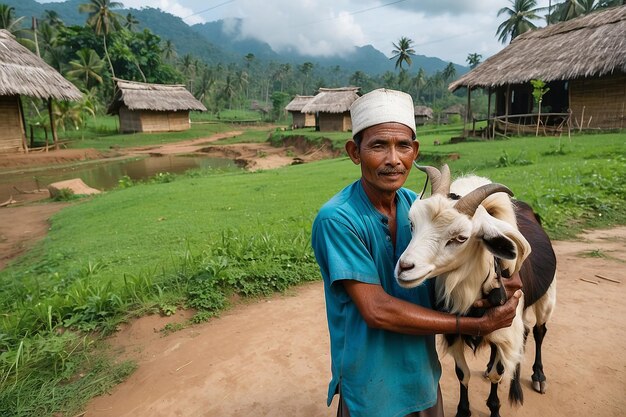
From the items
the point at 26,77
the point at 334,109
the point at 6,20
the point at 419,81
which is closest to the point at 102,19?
the point at 6,20

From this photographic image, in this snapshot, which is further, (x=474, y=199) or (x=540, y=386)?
(x=540, y=386)

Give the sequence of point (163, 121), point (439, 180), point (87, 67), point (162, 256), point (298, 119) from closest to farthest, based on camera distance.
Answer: point (439, 180) → point (162, 256) → point (163, 121) → point (87, 67) → point (298, 119)

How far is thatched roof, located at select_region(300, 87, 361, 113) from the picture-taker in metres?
31.6

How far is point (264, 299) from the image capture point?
15.1ft

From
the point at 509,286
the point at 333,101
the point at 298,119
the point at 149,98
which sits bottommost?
the point at 509,286

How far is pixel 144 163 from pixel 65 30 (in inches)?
1144

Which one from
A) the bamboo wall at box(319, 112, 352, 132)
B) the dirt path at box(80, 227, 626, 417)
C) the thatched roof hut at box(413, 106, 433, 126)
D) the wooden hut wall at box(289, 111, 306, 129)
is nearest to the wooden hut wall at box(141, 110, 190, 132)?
the wooden hut wall at box(289, 111, 306, 129)

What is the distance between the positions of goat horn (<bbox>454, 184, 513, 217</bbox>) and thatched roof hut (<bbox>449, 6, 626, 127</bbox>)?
60.2ft

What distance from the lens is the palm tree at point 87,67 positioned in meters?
35.4

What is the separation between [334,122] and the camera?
107 ft

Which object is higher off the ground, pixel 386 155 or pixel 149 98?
pixel 149 98

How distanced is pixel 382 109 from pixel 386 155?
19 cm

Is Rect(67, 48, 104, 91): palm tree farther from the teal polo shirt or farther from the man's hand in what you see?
the man's hand

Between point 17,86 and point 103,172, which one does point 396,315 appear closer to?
point 103,172
